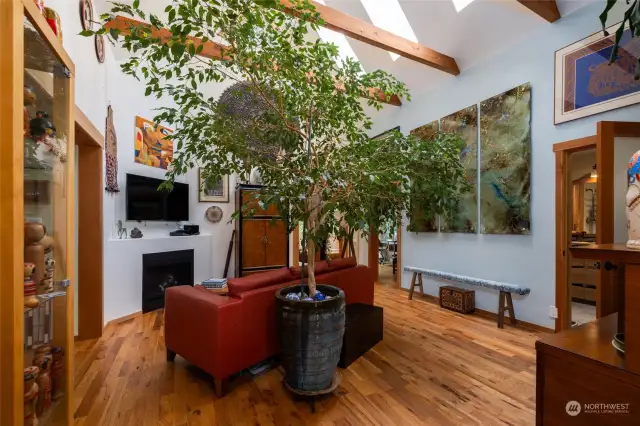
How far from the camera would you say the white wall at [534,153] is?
2.91 metres

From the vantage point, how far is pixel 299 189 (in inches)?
68.9

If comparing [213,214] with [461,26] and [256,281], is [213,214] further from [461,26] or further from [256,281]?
[461,26]

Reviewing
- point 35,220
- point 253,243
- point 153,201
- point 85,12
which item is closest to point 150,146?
point 153,201

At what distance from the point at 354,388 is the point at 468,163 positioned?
3099 millimetres

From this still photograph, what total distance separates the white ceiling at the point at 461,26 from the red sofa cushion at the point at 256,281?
332 centimetres

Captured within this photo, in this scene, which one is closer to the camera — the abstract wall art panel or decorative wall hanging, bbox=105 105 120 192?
decorative wall hanging, bbox=105 105 120 192

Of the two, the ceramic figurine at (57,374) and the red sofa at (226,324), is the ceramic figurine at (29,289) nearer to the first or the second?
the ceramic figurine at (57,374)

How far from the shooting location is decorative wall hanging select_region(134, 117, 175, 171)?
4.13 metres

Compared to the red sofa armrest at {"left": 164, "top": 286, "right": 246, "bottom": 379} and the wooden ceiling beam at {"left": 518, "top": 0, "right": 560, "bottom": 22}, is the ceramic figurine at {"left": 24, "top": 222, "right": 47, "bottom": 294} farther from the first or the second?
the wooden ceiling beam at {"left": 518, "top": 0, "right": 560, "bottom": 22}

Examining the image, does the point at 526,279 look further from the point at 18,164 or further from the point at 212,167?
the point at 18,164

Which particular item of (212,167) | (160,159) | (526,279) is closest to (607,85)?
(526,279)

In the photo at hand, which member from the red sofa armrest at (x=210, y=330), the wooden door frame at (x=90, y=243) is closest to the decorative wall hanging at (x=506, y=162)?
the red sofa armrest at (x=210, y=330)

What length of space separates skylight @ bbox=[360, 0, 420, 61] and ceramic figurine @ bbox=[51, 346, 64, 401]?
4932mm

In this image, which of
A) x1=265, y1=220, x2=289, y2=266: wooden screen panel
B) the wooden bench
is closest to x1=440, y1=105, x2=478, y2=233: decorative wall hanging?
the wooden bench
